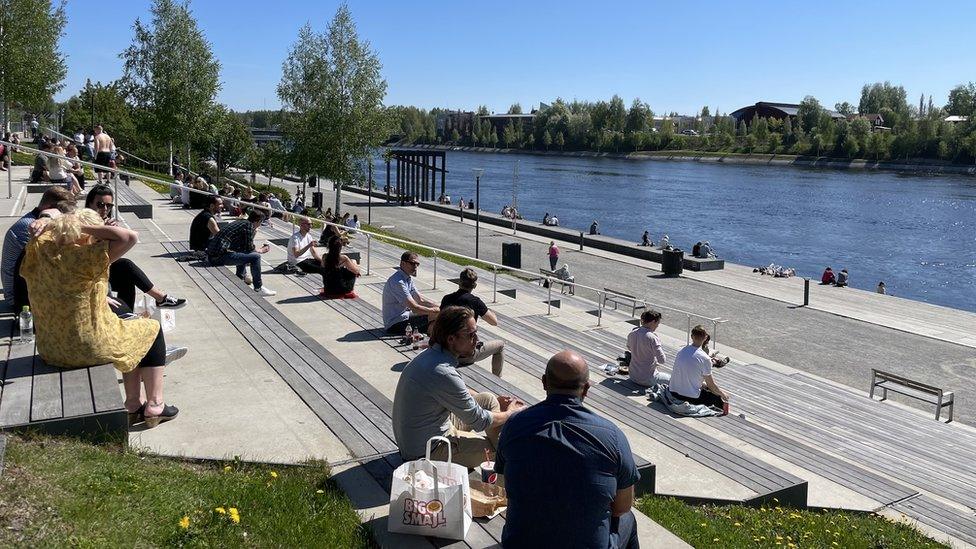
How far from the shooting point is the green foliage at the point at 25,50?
28516mm

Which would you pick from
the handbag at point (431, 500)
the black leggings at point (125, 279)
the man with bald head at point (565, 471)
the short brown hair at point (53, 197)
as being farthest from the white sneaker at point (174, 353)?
the man with bald head at point (565, 471)

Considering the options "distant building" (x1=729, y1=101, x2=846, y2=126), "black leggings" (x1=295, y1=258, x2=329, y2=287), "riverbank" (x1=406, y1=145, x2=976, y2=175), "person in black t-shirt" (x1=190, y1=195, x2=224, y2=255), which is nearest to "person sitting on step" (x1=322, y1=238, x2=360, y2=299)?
"black leggings" (x1=295, y1=258, x2=329, y2=287)

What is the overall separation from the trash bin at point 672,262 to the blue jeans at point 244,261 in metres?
19.1

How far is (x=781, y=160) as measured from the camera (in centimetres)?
14250

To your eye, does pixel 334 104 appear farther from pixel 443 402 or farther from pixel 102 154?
pixel 443 402

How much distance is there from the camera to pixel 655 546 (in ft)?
13.6

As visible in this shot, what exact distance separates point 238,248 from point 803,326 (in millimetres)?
14979

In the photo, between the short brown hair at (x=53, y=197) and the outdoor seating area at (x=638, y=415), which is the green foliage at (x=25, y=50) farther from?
the short brown hair at (x=53, y=197)

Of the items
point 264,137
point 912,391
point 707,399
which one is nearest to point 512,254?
point 912,391

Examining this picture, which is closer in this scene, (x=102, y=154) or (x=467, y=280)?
(x=467, y=280)

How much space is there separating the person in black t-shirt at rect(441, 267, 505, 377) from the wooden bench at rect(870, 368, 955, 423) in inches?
314

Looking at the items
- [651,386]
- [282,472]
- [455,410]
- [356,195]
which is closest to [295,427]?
[282,472]

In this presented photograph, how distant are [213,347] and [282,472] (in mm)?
3149

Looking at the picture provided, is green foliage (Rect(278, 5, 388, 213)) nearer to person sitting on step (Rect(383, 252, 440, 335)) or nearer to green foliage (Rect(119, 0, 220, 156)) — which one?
green foliage (Rect(119, 0, 220, 156))
